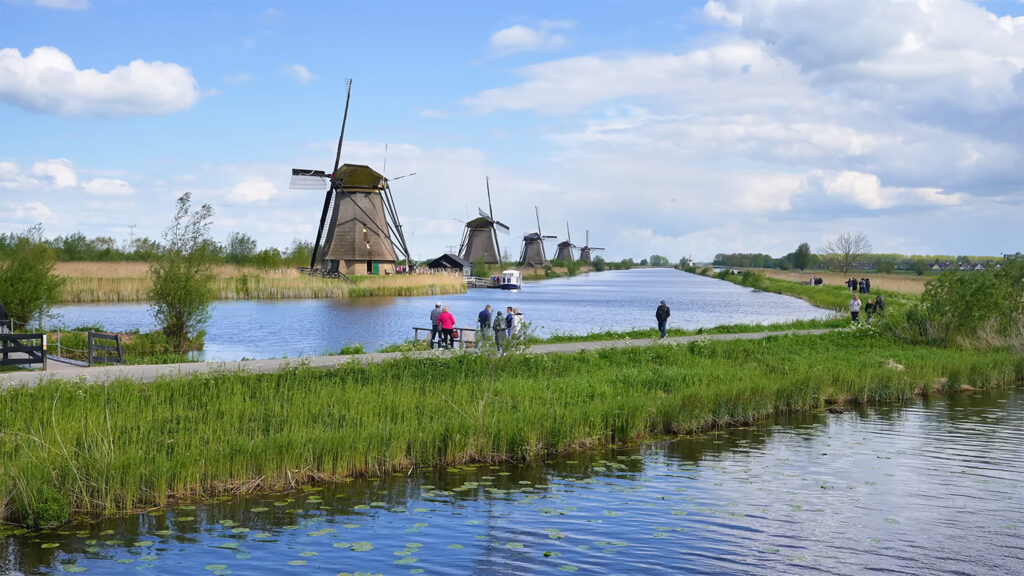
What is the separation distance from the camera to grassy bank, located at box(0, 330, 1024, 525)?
1142 centimetres

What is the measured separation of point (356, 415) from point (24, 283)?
2359cm

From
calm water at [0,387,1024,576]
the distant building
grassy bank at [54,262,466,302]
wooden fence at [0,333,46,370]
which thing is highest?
the distant building

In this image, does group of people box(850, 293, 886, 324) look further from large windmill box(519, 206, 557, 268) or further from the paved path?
large windmill box(519, 206, 557, 268)

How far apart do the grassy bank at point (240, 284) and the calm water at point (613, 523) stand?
145 feet

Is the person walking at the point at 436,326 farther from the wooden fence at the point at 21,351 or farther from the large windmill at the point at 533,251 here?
the large windmill at the point at 533,251

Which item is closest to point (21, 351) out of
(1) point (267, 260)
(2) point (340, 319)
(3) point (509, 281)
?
(2) point (340, 319)

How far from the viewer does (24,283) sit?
1257 inches

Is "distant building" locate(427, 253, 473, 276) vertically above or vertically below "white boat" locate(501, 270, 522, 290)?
above

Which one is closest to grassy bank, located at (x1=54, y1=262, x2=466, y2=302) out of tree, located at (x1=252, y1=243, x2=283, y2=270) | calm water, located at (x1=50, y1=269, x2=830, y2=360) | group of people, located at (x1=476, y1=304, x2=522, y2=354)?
calm water, located at (x1=50, y1=269, x2=830, y2=360)

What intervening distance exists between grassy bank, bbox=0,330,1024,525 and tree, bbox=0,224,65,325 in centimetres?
1908

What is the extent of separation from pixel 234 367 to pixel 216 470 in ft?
27.9

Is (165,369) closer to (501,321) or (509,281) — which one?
(501,321)

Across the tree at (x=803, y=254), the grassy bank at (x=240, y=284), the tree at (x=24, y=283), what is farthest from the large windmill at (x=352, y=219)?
the tree at (x=803, y=254)

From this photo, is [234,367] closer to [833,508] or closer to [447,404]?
[447,404]
